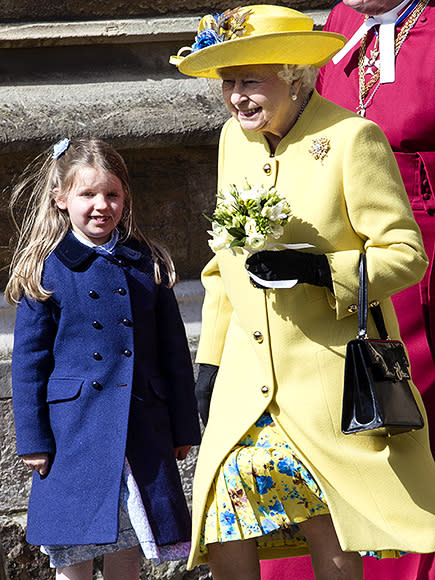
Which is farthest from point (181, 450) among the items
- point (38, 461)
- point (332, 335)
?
point (332, 335)

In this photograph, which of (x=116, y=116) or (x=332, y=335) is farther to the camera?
(x=116, y=116)

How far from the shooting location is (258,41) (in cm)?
312

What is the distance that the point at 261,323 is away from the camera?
3.26 metres

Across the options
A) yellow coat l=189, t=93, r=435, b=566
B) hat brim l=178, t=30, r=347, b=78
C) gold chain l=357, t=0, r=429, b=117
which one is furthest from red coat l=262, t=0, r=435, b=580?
hat brim l=178, t=30, r=347, b=78

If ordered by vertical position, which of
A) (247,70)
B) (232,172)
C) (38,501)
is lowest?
(38,501)

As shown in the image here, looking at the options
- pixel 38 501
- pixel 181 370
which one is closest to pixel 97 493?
pixel 38 501

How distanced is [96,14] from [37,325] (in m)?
1.57

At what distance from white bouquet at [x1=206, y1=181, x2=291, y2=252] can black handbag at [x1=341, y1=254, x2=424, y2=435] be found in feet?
0.79

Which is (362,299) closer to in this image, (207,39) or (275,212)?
(275,212)

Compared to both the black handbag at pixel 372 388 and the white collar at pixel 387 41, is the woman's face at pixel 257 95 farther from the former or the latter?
the white collar at pixel 387 41

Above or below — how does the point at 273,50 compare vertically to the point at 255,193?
above

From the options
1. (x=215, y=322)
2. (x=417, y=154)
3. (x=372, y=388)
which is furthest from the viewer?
(x=417, y=154)

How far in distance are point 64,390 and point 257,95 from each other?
112 cm

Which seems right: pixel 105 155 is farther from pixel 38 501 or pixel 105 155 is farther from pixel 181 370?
pixel 38 501
